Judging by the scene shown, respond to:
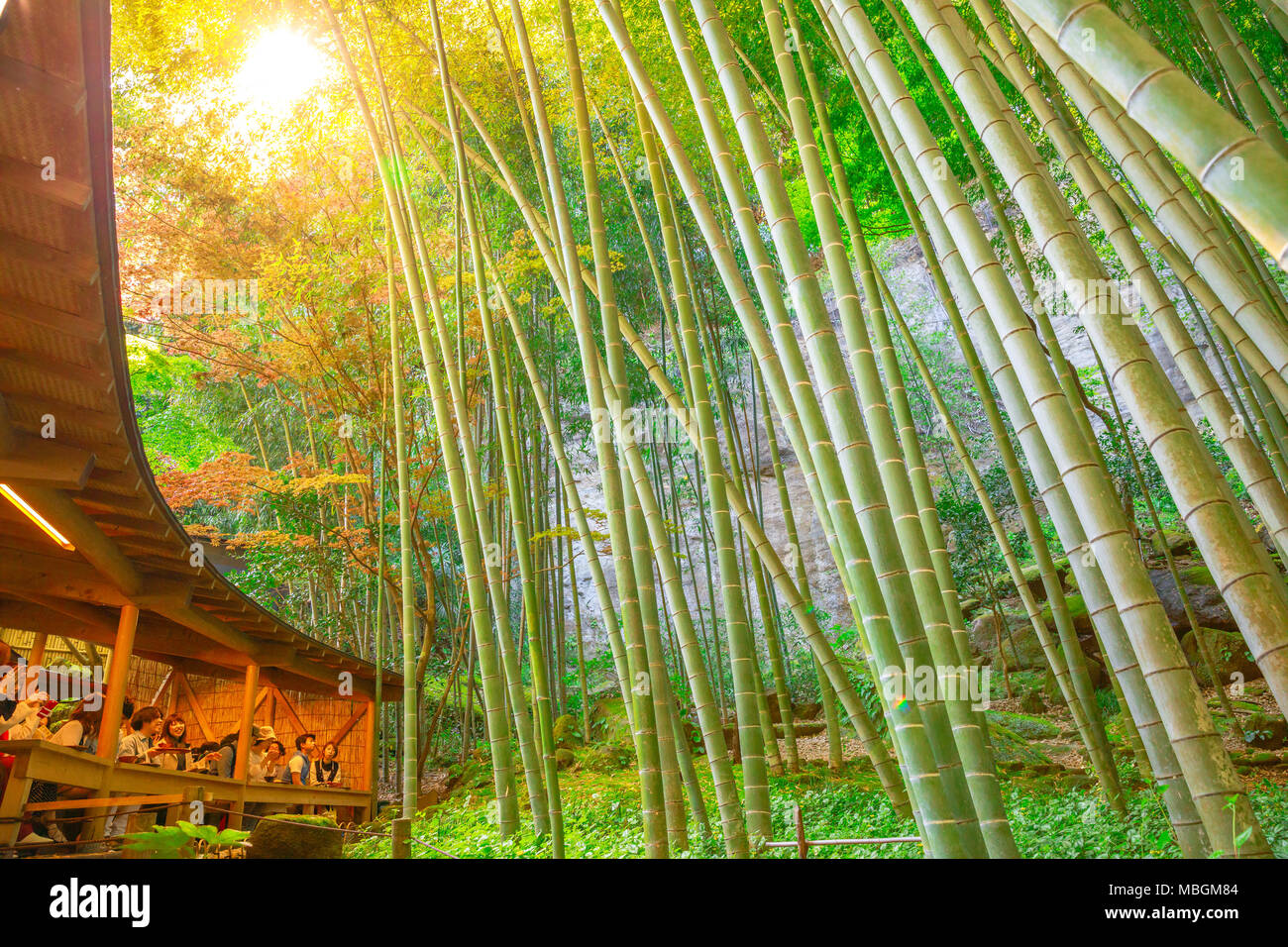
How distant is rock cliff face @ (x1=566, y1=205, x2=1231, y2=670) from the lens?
12.6m

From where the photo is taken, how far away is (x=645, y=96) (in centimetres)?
213

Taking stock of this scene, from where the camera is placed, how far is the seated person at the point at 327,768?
612cm

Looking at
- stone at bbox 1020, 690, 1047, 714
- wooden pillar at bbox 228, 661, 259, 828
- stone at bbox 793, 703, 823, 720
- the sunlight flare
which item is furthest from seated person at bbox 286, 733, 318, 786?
stone at bbox 1020, 690, 1047, 714

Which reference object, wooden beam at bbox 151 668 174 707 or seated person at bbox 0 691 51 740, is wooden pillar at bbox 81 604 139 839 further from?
wooden beam at bbox 151 668 174 707

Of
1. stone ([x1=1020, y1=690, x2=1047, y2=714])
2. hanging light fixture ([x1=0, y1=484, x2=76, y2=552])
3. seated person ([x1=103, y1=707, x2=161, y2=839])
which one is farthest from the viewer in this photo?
stone ([x1=1020, y1=690, x2=1047, y2=714])

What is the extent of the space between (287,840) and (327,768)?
3750mm

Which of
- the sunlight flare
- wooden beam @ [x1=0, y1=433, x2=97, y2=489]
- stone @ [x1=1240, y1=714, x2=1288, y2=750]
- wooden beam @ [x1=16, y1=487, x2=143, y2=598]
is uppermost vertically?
the sunlight flare

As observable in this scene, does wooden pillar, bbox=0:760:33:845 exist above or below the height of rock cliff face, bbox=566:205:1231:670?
below

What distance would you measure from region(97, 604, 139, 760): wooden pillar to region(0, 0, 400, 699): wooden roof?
0.36ft

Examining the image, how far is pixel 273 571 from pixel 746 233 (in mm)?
6634

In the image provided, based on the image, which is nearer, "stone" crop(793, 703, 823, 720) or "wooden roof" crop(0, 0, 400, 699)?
"wooden roof" crop(0, 0, 400, 699)

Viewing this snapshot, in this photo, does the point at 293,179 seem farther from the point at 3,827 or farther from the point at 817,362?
the point at 817,362

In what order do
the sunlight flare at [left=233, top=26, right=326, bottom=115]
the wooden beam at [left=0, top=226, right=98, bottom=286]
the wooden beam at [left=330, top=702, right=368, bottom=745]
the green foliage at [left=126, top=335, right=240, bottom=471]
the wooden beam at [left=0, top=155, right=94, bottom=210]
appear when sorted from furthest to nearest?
the green foliage at [left=126, top=335, right=240, bottom=471] < the wooden beam at [left=330, top=702, right=368, bottom=745] < the sunlight flare at [left=233, top=26, right=326, bottom=115] < the wooden beam at [left=0, top=226, right=98, bottom=286] < the wooden beam at [left=0, top=155, right=94, bottom=210]
